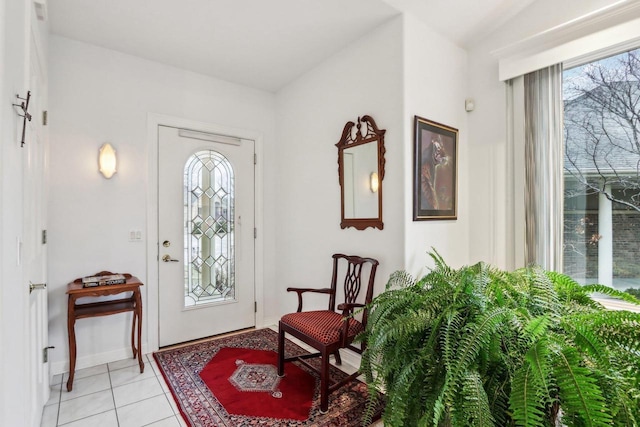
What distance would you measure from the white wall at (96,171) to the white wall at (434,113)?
2.18 m

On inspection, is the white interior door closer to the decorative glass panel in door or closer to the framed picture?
the decorative glass panel in door

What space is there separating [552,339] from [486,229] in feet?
6.18

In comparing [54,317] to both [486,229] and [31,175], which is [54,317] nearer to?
[31,175]

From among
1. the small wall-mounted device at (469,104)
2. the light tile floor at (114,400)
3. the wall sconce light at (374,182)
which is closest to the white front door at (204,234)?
the light tile floor at (114,400)

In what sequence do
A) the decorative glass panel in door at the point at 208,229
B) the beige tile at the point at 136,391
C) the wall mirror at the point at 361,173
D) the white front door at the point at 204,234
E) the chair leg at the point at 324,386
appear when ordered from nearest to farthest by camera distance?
the chair leg at the point at 324,386 < the beige tile at the point at 136,391 < the wall mirror at the point at 361,173 < the white front door at the point at 204,234 < the decorative glass panel in door at the point at 208,229

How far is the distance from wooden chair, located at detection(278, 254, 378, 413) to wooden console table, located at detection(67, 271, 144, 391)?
121 centimetres

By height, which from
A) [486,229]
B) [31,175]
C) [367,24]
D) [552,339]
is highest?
[367,24]

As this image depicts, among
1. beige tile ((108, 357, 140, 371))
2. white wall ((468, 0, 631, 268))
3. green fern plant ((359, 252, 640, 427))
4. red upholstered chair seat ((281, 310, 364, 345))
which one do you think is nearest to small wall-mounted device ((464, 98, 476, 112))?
white wall ((468, 0, 631, 268))

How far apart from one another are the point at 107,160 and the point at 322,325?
2.29m

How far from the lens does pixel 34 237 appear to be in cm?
178

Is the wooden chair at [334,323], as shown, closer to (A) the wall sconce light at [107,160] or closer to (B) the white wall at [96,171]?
(B) the white wall at [96,171]

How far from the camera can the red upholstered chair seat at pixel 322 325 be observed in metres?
2.06

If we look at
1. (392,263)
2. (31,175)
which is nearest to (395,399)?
(392,263)

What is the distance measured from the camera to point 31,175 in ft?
5.60
